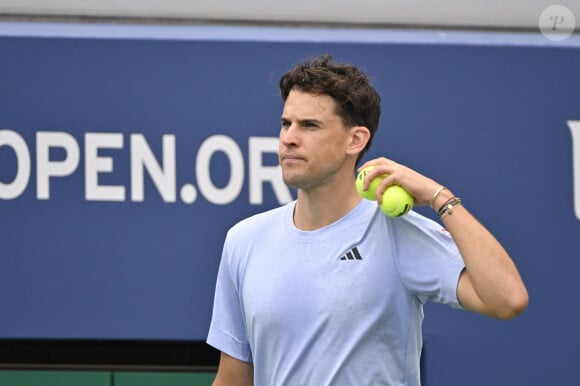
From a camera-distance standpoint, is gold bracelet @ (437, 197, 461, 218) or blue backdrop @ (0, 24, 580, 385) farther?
blue backdrop @ (0, 24, 580, 385)

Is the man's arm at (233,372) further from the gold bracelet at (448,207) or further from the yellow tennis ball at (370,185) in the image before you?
the gold bracelet at (448,207)

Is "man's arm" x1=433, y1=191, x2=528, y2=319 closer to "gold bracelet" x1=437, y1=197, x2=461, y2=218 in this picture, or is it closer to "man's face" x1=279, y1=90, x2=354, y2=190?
"gold bracelet" x1=437, y1=197, x2=461, y2=218

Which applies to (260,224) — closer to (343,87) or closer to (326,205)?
(326,205)

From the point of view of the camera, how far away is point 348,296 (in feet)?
8.72

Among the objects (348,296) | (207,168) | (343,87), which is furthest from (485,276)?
(207,168)

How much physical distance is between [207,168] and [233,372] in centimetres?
117

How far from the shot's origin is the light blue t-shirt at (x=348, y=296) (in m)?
2.64

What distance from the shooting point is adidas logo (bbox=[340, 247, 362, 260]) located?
2.71 m

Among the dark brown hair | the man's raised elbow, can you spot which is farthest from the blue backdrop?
the man's raised elbow

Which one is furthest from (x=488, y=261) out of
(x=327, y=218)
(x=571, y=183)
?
(x=571, y=183)

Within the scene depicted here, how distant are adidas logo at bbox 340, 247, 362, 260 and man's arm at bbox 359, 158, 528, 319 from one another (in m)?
0.18

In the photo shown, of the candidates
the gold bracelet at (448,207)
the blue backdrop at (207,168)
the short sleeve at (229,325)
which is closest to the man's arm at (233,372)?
the short sleeve at (229,325)

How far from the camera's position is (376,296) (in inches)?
104

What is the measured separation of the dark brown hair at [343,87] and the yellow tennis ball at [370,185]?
19cm
